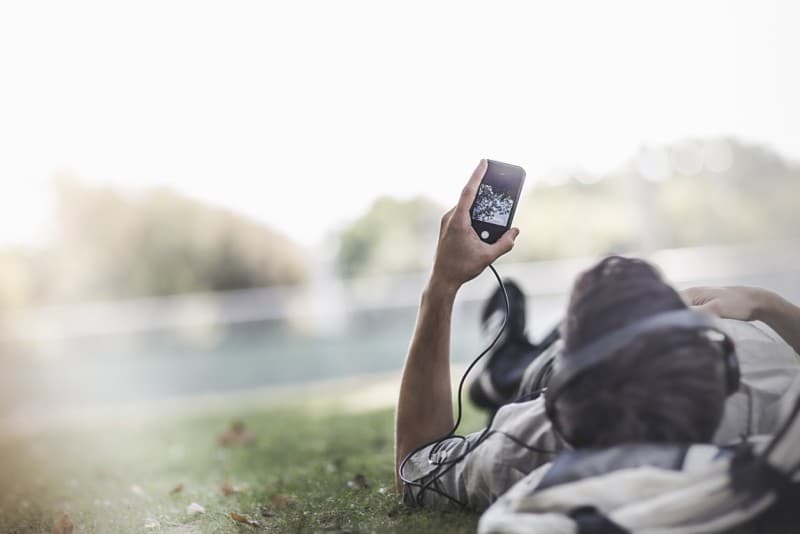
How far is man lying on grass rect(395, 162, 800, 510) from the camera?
2.65 feet

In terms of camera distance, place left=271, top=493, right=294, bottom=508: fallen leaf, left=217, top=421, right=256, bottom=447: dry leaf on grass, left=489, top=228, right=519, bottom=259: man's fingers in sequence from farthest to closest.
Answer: left=217, top=421, right=256, bottom=447: dry leaf on grass
left=271, top=493, right=294, bottom=508: fallen leaf
left=489, top=228, right=519, bottom=259: man's fingers

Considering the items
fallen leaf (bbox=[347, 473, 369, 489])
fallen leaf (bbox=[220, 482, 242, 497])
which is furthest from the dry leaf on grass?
fallen leaf (bbox=[347, 473, 369, 489])

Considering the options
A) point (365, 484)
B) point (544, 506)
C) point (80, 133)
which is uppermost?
point (80, 133)

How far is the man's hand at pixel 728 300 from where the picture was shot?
1.03m

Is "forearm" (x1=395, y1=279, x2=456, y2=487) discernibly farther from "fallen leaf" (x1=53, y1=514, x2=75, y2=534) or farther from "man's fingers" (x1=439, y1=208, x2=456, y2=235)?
"fallen leaf" (x1=53, y1=514, x2=75, y2=534)

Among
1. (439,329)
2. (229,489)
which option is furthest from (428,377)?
(229,489)

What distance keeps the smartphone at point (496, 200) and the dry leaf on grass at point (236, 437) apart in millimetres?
1766

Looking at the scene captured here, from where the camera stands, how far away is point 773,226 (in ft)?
17.9

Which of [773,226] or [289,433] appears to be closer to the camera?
[289,433]

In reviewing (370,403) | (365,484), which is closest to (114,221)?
(370,403)

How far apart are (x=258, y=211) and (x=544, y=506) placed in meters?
6.13

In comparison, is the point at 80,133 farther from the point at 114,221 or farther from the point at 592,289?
the point at 592,289

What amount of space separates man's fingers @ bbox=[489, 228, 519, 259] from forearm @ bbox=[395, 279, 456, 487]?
89mm

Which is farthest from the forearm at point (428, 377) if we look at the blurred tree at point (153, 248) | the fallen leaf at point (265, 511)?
the blurred tree at point (153, 248)
